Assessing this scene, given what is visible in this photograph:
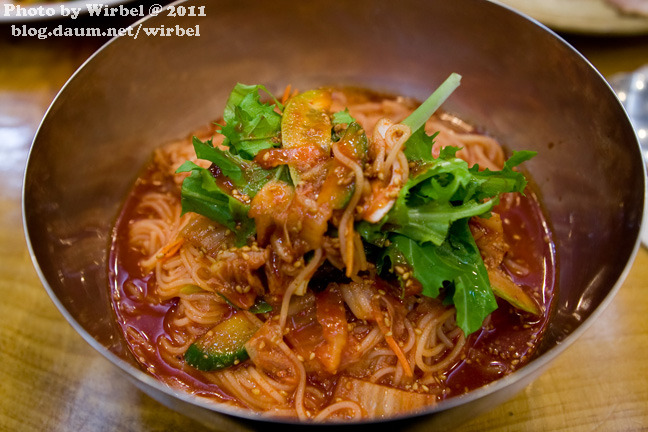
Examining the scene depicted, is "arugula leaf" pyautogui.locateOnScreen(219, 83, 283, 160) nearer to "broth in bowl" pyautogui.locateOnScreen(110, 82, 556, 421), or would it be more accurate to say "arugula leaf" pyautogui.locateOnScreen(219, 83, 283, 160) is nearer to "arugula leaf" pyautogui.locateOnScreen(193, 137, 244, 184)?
"broth in bowl" pyautogui.locateOnScreen(110, 82, 556, 421)

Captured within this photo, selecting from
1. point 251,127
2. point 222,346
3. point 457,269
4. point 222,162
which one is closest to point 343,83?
point 251,127

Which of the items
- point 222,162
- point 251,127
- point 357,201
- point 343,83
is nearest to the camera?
point 357,201

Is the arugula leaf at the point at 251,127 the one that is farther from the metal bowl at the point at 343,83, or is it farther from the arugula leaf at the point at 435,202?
the metal bowl at the point at 343,83

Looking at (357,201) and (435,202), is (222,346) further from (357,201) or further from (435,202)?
(435,202)

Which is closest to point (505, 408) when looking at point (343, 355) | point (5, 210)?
point (343, 355)

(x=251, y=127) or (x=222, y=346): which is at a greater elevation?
(x=251, y=127)

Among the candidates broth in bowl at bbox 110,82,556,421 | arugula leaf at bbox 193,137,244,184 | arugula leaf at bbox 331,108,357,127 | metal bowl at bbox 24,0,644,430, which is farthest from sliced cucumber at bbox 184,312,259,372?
arugula leaf at bbox 331,108,357,127

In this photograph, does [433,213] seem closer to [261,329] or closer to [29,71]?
[261,329]
